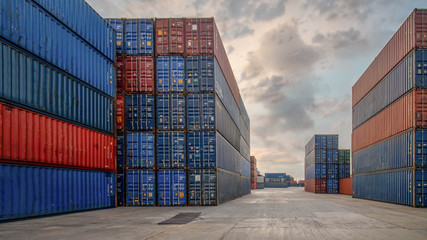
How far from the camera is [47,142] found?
62.3 feet

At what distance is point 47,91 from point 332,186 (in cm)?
5734

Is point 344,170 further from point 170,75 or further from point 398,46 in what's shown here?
point 170,75

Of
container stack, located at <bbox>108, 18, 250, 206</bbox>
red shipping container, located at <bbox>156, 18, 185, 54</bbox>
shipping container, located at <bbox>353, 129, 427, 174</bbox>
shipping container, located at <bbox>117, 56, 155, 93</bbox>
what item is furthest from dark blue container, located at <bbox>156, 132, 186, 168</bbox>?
shipping container, located at <bbox>353, 129, 427, 174</bbox>

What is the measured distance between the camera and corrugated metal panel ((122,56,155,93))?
27.5 meters

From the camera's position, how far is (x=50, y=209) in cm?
1881

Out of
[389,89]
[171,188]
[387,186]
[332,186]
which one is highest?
[389,89]

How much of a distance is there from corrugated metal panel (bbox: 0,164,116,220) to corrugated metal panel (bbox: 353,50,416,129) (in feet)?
81.1

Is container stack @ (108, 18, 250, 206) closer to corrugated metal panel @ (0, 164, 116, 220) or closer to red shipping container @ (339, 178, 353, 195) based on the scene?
corrugated metal panel @ (0, 164, 116, 220)

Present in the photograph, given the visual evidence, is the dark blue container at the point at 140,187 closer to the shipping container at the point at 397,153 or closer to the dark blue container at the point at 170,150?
the dark blue container at the point at 170,150

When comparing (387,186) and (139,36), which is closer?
(139,36)

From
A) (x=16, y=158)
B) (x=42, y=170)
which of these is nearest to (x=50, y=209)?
(x=42, y=170)

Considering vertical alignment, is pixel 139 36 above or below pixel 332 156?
above

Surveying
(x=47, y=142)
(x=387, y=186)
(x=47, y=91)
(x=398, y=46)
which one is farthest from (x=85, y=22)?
(x=387, y=186)

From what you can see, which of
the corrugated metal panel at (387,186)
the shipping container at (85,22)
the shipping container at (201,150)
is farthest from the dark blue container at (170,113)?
the corrugated metal panel at (387,186)
